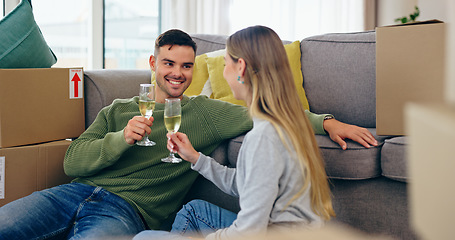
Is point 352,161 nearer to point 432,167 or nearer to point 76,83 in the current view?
point 76,83

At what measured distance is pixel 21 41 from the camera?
196 cm

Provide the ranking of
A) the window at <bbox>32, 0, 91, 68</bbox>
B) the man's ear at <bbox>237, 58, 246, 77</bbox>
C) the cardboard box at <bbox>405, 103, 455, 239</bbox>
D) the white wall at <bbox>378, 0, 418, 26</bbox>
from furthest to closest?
1. the white wall at <bbox>378, 0, 418, 26</bbox>
2. the window at <bbox>32, 0, 91, 68</bbox>
3. the man's ear at <bbox>237, 58, 246, 77</bbox>
4. the cardboard box at <bbox>405, 103, 455, 239</bbox>

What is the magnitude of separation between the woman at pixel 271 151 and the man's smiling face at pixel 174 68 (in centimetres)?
48

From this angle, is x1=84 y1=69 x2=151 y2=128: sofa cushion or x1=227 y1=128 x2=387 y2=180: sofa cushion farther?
x1=84 y1=69 x2=151 y2=128: sofa cushion

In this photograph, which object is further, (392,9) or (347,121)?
(392,9)

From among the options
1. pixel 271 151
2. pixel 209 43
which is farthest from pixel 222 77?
pixel 271 151

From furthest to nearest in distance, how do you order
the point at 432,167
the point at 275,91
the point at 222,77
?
the point at 222,77 → the point at 275,91 → the point at 432,167

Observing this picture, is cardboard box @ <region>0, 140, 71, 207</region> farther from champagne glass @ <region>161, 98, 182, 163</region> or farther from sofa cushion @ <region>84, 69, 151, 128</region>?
champagne glass @ <region>161, 98, 182, 163</region>

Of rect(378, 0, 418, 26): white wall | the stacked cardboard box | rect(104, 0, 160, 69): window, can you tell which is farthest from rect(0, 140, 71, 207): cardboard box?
rect(378, 0, 418, 26): white wall

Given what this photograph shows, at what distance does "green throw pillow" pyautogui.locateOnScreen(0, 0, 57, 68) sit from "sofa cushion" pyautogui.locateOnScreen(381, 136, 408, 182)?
1467mm

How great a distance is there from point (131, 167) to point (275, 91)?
0.71 meters

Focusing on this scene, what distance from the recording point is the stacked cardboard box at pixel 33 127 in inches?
73.9

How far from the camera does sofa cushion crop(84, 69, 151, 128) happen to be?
2240mm

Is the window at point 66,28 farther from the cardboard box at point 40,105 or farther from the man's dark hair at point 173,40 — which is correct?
the man's dark hair at point 173,40
